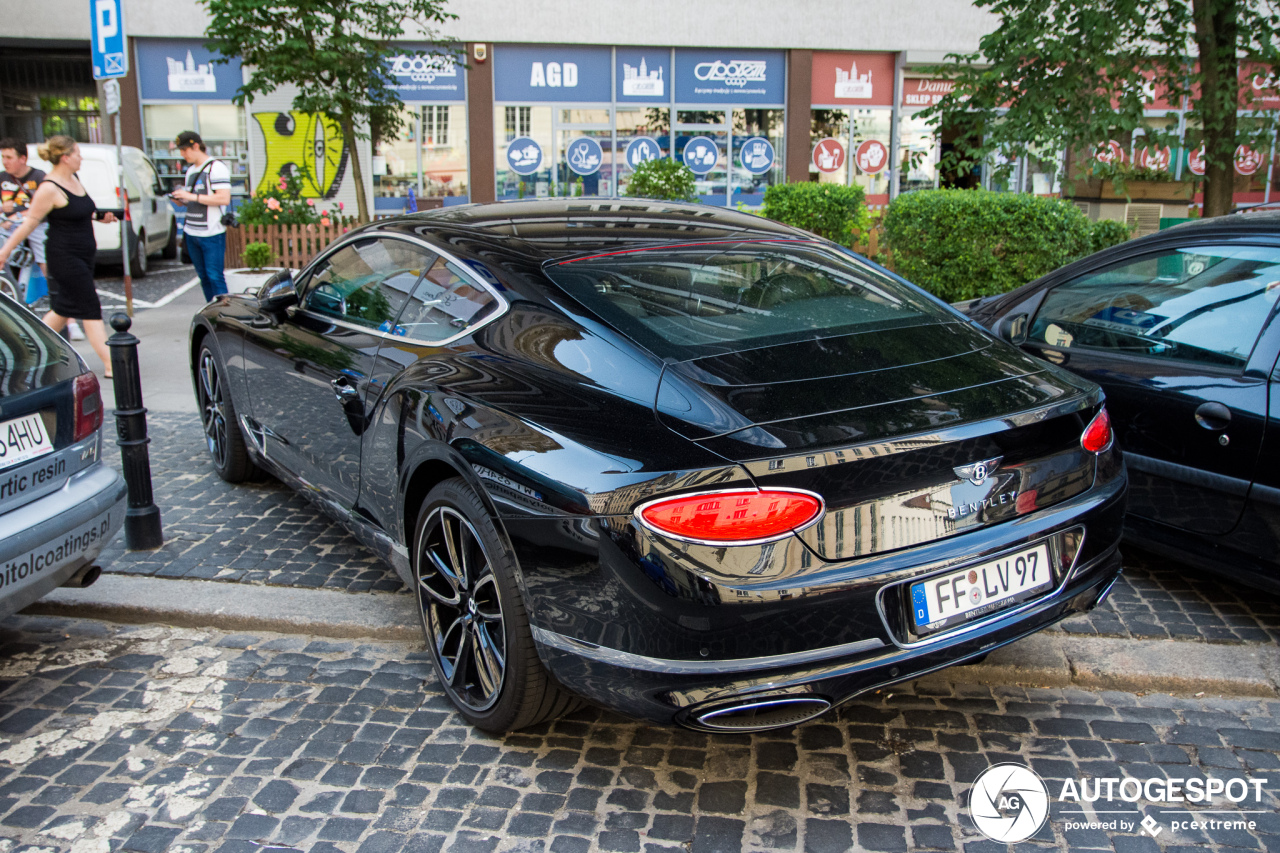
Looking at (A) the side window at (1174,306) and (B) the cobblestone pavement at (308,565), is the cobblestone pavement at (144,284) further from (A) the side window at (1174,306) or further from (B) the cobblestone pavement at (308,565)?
(A) the side window at (1174,306)

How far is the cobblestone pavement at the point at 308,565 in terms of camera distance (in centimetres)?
383

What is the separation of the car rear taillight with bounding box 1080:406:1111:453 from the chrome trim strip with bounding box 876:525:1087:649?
253 mm

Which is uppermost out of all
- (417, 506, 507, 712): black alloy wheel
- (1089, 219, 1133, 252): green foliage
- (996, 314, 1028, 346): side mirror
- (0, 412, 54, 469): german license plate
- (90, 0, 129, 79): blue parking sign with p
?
(90, 0, 129, 79): blue parking sign with p

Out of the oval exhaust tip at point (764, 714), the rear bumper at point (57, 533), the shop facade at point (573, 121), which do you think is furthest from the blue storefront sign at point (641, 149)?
the oval exhaust tip at point (764, 714)

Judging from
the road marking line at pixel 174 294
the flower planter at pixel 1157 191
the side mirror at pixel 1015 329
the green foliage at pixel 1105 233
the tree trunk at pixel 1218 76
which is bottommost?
the road marking line at pixel 174 294

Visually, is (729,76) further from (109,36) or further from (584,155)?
(109,36)

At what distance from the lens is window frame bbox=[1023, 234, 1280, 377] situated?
3656 mm

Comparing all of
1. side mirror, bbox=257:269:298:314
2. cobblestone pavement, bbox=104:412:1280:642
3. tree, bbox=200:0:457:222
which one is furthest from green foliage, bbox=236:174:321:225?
side mirror, bbox=257:269:298:314

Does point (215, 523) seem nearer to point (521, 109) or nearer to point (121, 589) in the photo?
point (121, 589)

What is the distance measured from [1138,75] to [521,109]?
1398 centimetres

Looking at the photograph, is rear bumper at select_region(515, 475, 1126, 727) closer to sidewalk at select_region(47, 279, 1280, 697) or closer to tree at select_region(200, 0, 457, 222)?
sidewalk at select_region(47, 279, 1280, 697)

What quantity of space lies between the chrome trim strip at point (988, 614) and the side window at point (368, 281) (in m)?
2.06

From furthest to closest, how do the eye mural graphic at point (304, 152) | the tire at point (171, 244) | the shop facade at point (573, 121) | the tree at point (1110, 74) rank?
the eye mural graphic at point (304, 152), the shop facade at point (573, 121), the tire at point (171, 244), the tree at point (1110, 74)

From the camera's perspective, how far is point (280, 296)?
448cm
